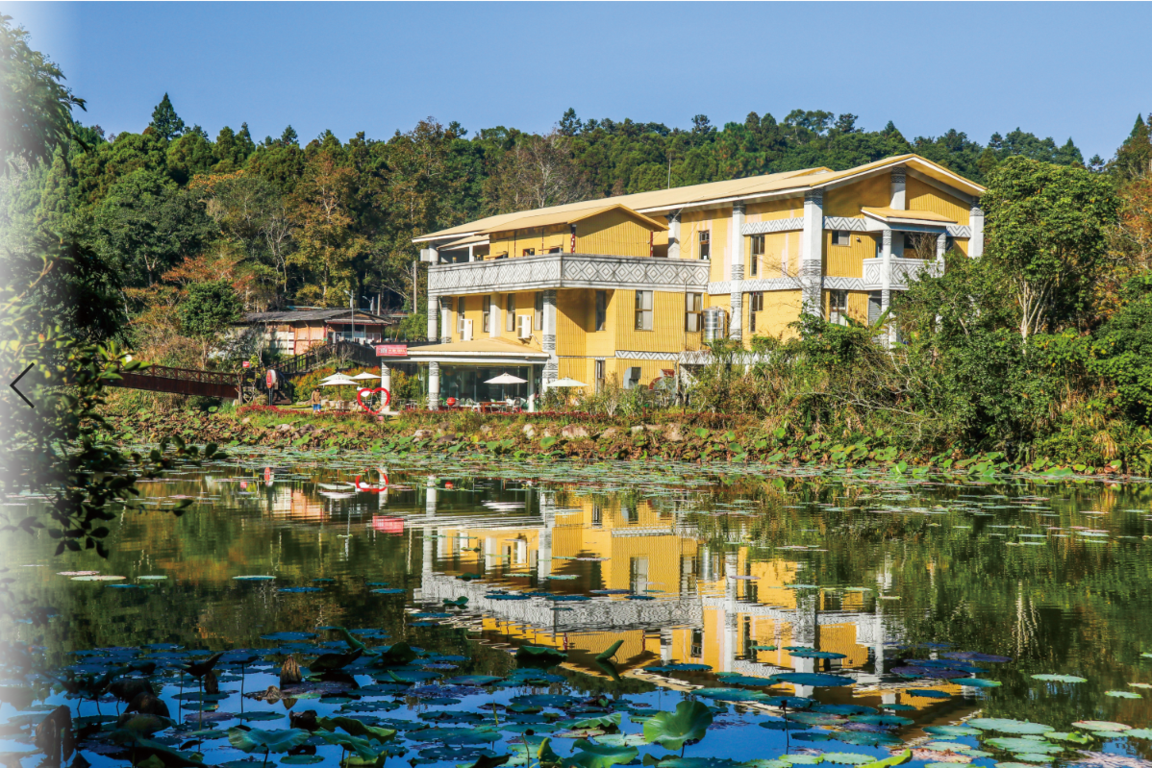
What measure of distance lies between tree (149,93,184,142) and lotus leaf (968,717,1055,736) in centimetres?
10123

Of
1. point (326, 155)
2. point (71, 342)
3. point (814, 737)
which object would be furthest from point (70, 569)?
point (326, 155)

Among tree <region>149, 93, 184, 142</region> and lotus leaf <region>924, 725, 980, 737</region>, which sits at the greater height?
tree <region>149, 93, 184, 142</region>

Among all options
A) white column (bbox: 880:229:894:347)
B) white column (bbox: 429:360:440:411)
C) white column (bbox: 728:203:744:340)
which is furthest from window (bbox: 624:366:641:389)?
white column (bbox: 880:229:894:347)

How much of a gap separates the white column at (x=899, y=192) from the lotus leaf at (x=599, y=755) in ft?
138

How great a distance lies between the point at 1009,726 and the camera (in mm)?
6582

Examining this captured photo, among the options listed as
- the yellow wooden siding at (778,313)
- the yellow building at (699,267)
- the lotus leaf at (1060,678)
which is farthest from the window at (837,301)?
the lotus leaf at (1060,678)

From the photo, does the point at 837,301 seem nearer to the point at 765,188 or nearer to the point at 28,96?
the point at 765,188

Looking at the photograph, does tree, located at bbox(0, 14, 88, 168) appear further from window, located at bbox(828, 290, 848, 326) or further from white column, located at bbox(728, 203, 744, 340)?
white column, located at bbox(728, 203, 744, 340)

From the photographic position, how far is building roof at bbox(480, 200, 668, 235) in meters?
46.2

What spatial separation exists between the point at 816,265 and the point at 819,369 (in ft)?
45.8

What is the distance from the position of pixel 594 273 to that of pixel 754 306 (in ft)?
21.5

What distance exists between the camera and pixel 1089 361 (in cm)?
2684

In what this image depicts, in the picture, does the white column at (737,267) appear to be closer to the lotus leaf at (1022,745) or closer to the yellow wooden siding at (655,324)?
the yellow wooden siding at (655,324)

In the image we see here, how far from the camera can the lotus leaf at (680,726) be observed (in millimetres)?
5812
